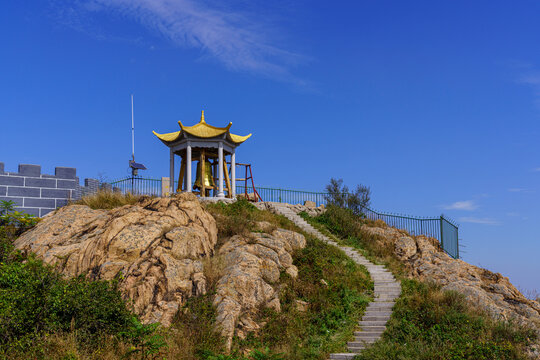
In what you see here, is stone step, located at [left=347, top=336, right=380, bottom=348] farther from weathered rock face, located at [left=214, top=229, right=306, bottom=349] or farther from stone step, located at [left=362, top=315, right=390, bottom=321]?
weathered rock face, located at [left=214, top=229, right=306, bottom=349]

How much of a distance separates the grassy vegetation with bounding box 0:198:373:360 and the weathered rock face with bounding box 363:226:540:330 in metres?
4.54

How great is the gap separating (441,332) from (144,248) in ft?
30.7

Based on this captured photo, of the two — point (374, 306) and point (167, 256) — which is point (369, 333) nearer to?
point (374, 306)

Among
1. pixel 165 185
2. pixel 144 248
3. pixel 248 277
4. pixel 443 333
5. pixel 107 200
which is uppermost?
pixel 165 185

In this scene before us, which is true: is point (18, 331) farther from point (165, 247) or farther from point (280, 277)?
point (280, 277)

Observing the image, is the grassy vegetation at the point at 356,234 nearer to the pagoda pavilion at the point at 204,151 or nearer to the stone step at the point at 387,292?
the stone step at the point at 387,292

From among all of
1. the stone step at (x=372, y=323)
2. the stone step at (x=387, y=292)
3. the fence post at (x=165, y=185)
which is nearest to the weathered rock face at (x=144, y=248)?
the stone step at (x=372, y=323)

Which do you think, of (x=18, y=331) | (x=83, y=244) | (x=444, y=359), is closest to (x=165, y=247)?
(x=83, y=244)

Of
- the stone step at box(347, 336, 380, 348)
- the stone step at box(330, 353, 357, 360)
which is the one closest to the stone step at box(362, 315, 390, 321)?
the stone step at box(347, 336, 380, 348)

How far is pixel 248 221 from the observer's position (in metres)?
19.0

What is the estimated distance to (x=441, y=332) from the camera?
13.6 meters

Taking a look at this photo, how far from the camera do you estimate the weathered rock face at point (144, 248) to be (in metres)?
13.1

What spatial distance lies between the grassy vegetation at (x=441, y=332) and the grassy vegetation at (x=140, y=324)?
4.54 ft

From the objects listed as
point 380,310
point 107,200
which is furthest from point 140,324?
point 107,200
